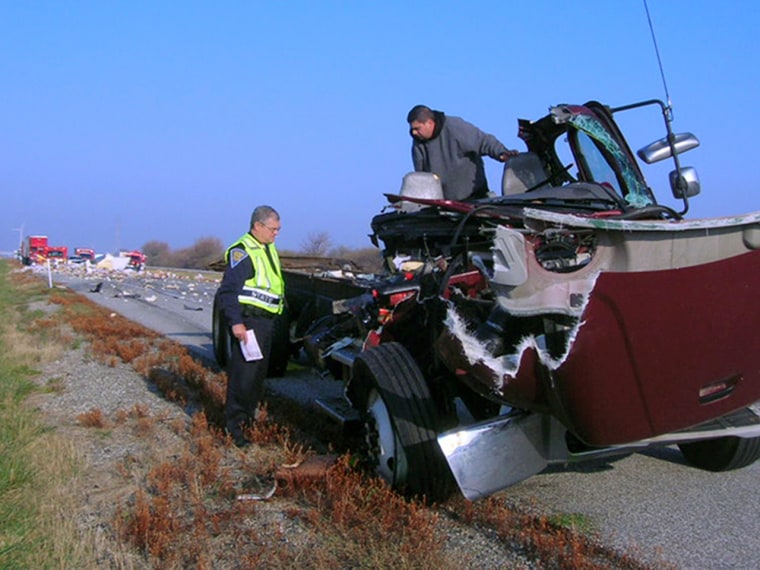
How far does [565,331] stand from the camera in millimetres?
3289

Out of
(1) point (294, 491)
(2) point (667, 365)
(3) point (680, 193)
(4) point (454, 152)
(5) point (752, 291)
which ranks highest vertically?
(4) point (454, 152)

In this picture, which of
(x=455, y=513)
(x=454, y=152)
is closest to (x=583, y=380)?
(x=455, y=513)

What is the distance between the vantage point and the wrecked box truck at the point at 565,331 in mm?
3252

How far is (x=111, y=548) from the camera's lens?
154 inches

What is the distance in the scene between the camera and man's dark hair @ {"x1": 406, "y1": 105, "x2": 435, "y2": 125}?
677cm

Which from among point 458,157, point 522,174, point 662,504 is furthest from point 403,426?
point 458,157

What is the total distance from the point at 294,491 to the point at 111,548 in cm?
113

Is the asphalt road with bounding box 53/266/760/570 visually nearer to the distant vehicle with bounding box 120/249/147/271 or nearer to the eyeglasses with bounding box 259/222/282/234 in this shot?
the eyeglasses with bounding box 259/222/282/234

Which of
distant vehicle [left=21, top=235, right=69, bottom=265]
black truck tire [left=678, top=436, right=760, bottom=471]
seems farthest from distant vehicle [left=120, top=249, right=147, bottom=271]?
black truck tire [left=678, top=436, right=760, bottom=471]

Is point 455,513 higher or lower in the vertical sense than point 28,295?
lower

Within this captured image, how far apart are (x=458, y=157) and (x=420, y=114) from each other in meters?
0.50

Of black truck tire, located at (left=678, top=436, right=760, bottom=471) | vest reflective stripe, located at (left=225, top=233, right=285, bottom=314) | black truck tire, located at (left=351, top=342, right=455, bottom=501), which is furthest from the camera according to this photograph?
vest reflective stripe, located at (left=225, top=233, right=285, bottom=314)

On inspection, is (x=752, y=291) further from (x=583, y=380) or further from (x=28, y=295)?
(x=28, y=295)

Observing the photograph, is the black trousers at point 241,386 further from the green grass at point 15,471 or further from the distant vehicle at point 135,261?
the distant vehicle at point 135,261
